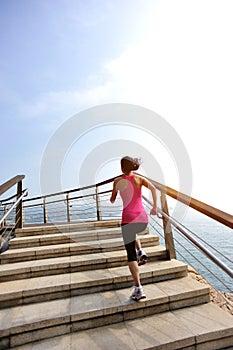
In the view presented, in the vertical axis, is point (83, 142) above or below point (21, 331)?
above

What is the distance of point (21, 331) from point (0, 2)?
490 cm

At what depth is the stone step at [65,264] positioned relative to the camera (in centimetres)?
236

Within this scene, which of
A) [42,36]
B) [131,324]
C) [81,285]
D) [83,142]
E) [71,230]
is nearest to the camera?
[131,324]

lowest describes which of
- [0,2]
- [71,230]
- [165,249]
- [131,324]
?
[131,324]

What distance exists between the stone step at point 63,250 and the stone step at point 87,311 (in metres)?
0.77

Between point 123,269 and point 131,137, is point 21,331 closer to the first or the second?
point 123,269

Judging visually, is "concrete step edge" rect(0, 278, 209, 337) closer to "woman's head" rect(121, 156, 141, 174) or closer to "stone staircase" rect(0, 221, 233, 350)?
"stone staircase" rect(0, 221, 233, 350)

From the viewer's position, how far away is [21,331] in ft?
5.35

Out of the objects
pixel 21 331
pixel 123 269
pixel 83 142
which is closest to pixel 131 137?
pixel 83 142

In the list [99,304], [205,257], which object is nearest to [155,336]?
[99,304]

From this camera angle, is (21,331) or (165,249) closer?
(21,331)

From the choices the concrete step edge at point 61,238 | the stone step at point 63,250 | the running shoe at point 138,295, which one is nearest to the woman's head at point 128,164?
the running shoe at point 138,295

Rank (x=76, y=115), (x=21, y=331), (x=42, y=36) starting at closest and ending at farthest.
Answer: (x=21, y=331) → (x=42, y=36) → (x=76, y=115)

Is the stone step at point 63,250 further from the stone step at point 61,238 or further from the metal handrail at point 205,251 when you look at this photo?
the metal handrail at point 205,251
